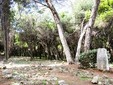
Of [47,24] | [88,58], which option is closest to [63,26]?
[47,24]

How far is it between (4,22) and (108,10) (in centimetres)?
969

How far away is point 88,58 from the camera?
12.7 m

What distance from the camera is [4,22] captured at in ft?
72.8

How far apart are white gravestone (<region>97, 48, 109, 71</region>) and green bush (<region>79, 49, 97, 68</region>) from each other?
0.38m

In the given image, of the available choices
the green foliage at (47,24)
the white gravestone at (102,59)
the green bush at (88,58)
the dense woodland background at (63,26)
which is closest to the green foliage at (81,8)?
the dense woodland background at (63,26)

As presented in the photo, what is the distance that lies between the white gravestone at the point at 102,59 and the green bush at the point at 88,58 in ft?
1.26

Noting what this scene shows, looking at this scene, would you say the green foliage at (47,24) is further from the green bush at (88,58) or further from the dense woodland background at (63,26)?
the green bush at (88,58)

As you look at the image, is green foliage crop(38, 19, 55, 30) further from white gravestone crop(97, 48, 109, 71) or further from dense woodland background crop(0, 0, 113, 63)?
white gravestone crop(97, 48, 109, 71)

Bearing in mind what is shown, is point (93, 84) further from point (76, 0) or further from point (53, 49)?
point (53, 49)

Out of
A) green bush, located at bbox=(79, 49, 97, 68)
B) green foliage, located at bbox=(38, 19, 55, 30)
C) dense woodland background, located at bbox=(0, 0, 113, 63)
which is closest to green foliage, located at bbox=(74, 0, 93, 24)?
dense woodland background, located at bbox=(0, 0, 113, 63)

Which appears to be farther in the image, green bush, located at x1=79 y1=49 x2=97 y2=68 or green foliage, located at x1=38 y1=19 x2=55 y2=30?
green foliage, located at x1=38 y1=19 x2=55 y2=30

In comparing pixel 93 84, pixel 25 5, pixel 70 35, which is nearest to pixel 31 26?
pixel 70 35

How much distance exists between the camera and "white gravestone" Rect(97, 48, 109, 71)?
12.2 metres

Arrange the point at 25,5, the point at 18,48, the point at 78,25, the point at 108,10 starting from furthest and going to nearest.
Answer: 1. the point at 18,48
2. the point at 78,25
3. the point at 108,10
4. the point at 25,5
